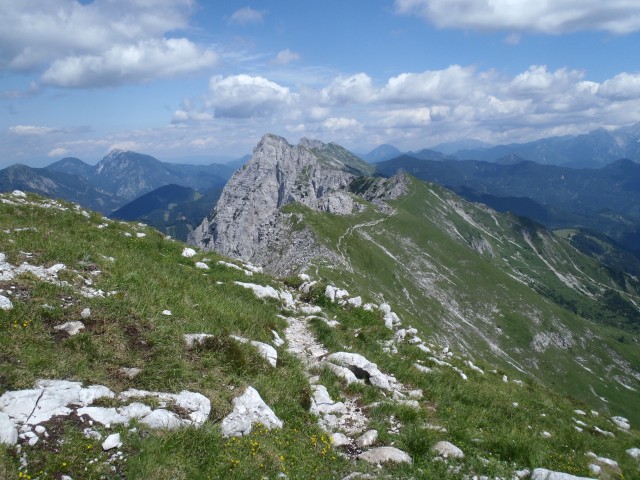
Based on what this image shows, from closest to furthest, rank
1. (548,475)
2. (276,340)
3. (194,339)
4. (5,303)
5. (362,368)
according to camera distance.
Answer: (548,475)
(5,303)
(194,339)
(362,368)
(276,340)

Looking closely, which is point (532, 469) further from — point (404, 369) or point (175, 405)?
point (175, 405)

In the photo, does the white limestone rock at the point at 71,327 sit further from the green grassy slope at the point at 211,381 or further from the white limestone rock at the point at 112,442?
the white limestone rock at the point at 112,442

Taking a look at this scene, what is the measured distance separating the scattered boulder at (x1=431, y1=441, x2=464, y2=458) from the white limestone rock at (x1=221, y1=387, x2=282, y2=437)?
368cm

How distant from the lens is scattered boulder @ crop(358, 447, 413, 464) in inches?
333

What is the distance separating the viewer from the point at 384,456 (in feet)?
28.1

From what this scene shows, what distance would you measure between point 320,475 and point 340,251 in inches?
4984

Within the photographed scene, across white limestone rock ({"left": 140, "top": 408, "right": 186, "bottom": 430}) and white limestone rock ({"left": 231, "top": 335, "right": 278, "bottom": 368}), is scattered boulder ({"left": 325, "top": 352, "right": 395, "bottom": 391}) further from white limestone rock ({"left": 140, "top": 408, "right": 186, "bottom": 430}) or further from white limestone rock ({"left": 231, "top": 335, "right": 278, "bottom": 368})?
white limestone rock ({"left": 140, "top": 408, "right": 186, "bottom": 430})

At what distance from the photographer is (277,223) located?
159625mm

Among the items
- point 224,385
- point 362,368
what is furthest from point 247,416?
point 362,368

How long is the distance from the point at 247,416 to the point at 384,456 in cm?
311

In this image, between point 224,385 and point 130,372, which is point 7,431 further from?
point 224,385

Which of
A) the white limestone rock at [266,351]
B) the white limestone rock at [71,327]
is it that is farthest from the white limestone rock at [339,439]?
the white limestone rock at [71,327]

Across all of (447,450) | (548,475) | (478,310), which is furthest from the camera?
(478,310)

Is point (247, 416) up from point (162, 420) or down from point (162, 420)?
down
